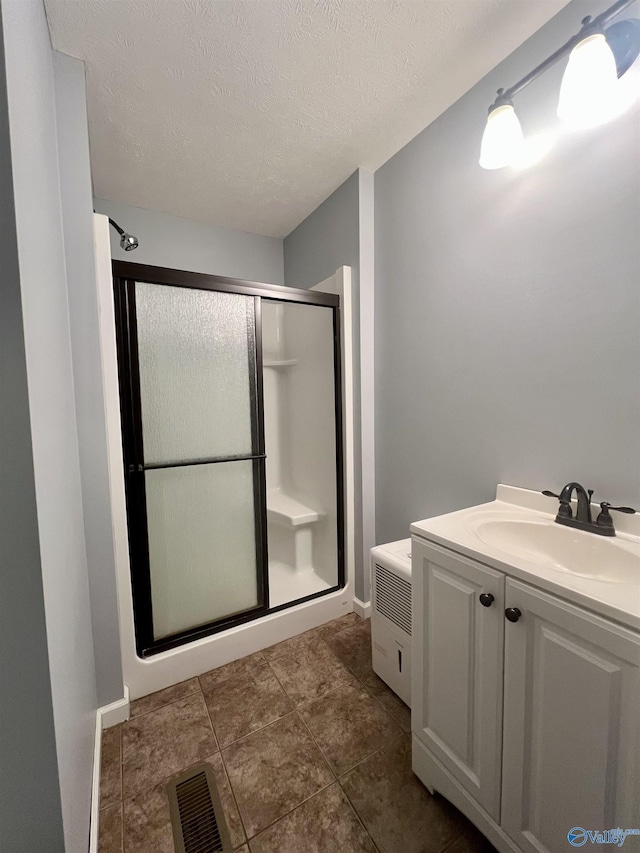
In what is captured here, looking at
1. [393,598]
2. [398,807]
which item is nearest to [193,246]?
[393,598]

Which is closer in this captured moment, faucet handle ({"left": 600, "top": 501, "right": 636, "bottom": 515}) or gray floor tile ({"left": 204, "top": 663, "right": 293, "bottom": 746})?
faucet handle ({"left": 600, "top": 501, "right": 636, "bottom": 515})

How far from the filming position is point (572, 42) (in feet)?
3.22

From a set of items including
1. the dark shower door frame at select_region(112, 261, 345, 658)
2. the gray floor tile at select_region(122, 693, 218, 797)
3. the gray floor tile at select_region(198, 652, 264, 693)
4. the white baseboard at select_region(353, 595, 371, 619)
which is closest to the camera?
the gray floor tile at select_region(122, 693, 218, 797)

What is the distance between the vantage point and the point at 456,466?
157 centimetres

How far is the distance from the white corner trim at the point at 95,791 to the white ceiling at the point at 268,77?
2.54 meters

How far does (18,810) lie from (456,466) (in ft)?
5.23

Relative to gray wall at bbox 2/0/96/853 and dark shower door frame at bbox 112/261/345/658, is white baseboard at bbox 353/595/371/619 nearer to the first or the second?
dark shower door frame at bbox 112/261/345/658

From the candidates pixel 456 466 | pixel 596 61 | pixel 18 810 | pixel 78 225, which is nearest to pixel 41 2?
pixel 78 225

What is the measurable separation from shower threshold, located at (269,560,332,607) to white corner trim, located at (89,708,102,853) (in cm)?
86

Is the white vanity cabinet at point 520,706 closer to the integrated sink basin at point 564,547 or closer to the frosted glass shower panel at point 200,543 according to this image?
the integrated sink basin at point 564,547

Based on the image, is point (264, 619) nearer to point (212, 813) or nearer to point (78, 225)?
point (212, 813)

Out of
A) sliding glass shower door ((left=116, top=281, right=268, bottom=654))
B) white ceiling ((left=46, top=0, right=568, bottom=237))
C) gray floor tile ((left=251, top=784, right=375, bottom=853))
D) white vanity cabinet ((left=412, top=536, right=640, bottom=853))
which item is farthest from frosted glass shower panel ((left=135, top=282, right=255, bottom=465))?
gray floor tile ((left=251, top=784, right=375, bottom=853))

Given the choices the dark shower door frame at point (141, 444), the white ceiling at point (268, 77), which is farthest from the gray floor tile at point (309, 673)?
the white ceiling at point (268, 77)

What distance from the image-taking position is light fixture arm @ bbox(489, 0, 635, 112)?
90 cm
